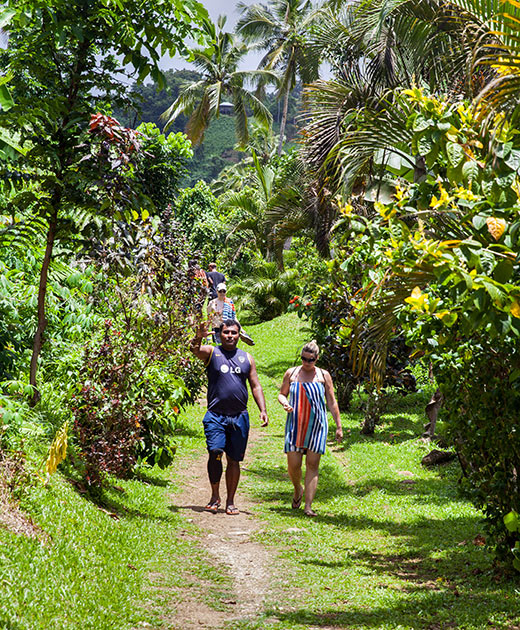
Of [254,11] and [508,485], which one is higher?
[254,11]

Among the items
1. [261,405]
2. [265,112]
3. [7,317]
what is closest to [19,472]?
[7,317]

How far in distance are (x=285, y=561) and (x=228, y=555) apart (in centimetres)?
50

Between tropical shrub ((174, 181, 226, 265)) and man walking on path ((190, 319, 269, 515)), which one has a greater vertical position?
tropical shrub ((174, 181, 226, 265))

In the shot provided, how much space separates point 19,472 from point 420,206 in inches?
134

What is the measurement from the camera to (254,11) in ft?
114

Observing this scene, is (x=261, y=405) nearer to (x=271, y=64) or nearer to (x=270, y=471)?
(x=270, y=471)

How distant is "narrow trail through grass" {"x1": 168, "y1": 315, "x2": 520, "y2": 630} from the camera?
4809 millimetres

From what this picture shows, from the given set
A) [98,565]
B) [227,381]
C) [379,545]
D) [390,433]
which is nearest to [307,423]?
[227,381]

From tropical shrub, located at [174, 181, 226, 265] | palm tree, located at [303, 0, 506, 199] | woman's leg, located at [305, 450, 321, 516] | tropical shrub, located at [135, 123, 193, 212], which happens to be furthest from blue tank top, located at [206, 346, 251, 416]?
tropical shrub, located at [174, 181, 226, 265]

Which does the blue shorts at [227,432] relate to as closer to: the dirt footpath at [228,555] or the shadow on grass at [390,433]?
the dirt footpath at [228,555]

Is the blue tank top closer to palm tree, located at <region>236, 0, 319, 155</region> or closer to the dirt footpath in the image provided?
the dirt footpath

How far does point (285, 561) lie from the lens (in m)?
6.09

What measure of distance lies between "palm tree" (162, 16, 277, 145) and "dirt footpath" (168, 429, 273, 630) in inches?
1043

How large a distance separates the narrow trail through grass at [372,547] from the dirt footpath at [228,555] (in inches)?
1.8
